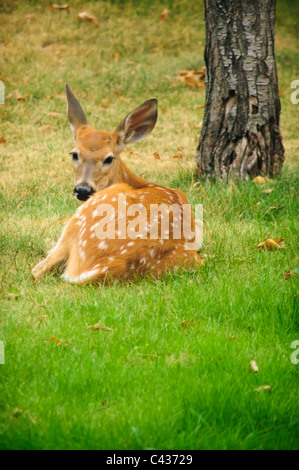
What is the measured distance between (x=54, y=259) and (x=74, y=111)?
1.89 metres

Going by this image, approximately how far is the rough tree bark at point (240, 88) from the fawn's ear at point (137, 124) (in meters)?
1.05

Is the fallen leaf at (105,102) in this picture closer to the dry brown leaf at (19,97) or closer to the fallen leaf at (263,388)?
the dry brown leaf at (19,97)

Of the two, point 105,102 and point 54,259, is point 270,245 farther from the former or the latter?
point 105,102

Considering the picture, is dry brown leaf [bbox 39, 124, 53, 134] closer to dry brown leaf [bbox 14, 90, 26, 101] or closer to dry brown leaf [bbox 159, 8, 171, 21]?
dry brown leaf [bbox 14, 90, 26, 101]

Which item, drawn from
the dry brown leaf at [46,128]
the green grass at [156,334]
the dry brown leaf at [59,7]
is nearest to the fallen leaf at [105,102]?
the dry brown leaf at [46,128]

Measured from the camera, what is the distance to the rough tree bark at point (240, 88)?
6.06 m

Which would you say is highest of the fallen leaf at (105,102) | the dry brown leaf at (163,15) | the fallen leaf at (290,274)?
the dry brown leaf at (163,15)

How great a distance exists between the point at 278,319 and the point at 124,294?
106 cm

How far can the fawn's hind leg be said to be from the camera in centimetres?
438

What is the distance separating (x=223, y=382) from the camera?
114 inches

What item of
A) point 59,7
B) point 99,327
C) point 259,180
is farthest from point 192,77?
point 99,327

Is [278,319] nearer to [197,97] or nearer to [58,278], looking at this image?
[58,278]

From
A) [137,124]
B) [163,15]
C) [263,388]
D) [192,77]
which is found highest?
[163,15]

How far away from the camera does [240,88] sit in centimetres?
611
